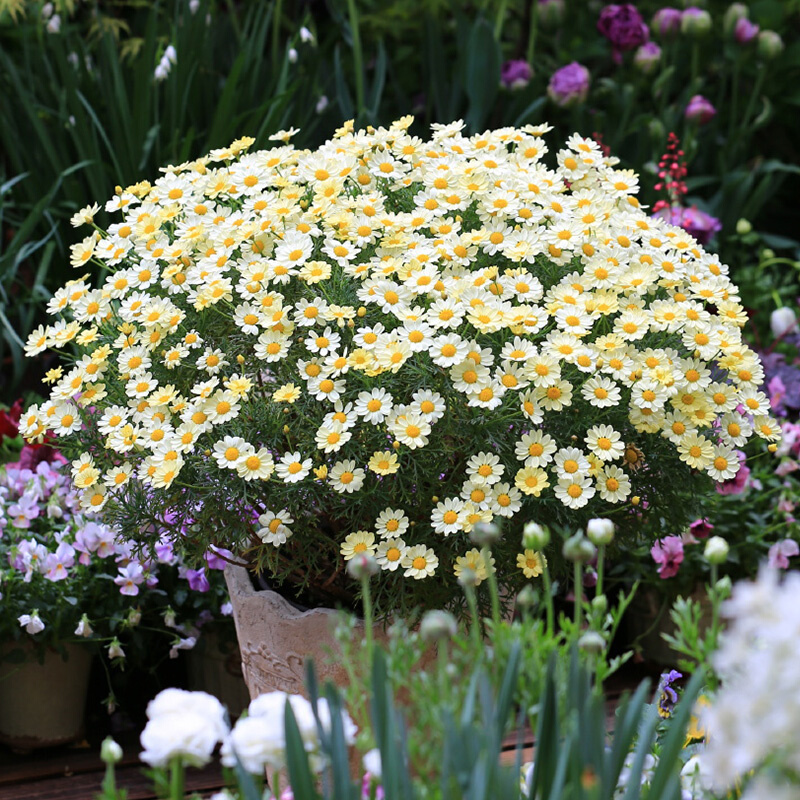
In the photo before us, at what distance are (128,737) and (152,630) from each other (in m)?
0.21

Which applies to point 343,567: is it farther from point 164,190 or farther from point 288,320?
point 164,190

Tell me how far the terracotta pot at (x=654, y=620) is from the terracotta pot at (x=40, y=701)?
3.43ft

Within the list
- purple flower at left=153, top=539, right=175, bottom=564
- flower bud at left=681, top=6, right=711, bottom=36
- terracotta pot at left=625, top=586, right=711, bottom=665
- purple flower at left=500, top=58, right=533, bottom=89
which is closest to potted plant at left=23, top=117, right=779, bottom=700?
purple flower at left=153, top=539, right=175, bottom=564

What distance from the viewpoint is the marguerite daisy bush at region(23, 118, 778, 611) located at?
48.7 inches

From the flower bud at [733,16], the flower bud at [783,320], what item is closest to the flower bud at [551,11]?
the flower bud at [733,16]

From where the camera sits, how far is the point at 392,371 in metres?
1.25

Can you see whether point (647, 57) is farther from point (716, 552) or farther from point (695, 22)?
point (716, 552)

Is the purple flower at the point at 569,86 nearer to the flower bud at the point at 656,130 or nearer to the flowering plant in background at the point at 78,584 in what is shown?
the flower bud at the point at 656,130

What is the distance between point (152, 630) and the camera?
6.05ft

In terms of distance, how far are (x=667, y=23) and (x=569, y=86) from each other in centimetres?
37

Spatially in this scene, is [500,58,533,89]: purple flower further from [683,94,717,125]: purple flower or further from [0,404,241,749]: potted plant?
[0,404,241,749]: potted plant

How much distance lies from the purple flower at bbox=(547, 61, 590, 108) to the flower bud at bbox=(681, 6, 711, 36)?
0.35 metres

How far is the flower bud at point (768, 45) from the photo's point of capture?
292 cm

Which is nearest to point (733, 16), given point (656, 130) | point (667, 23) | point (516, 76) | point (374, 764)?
point (667, 23)
